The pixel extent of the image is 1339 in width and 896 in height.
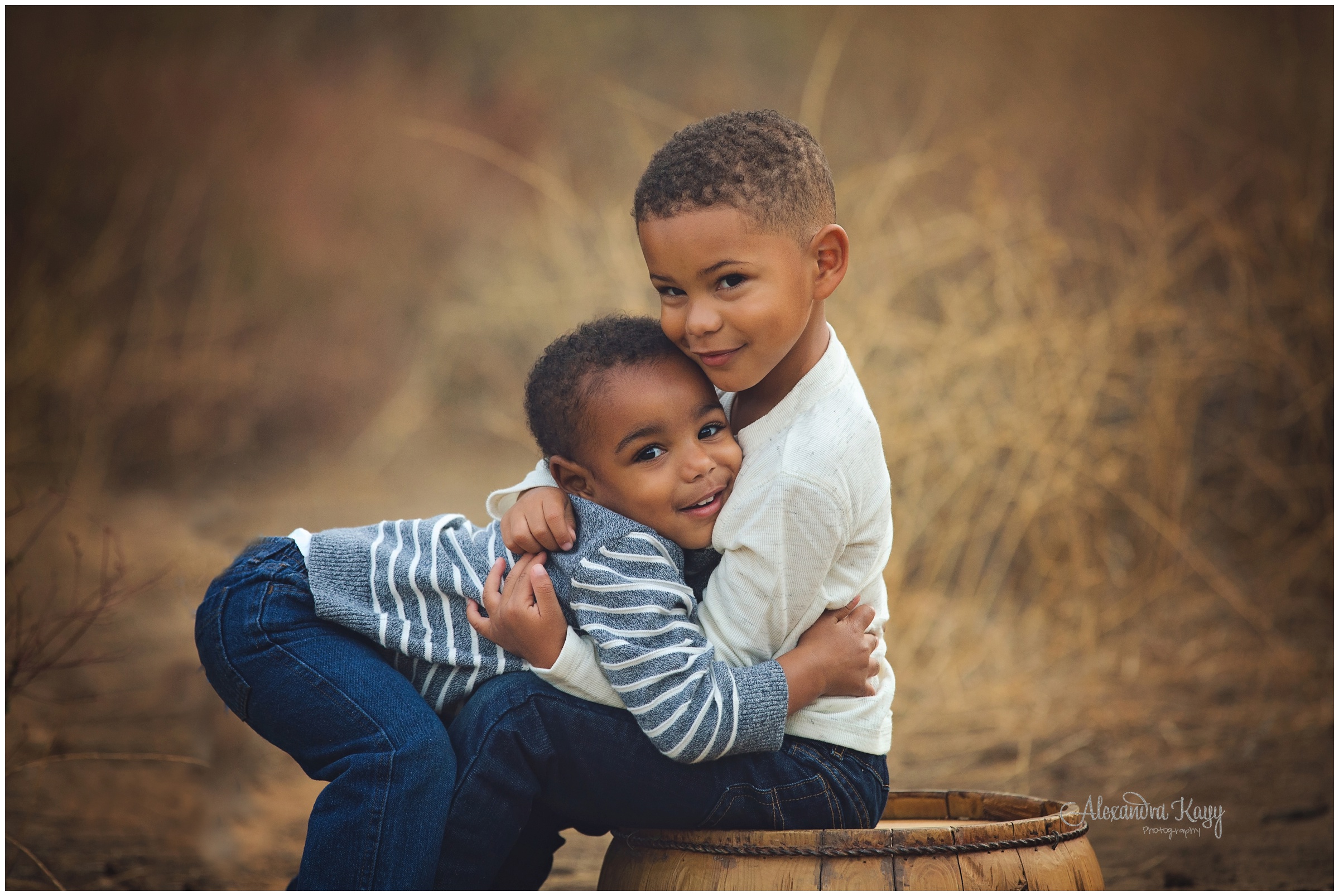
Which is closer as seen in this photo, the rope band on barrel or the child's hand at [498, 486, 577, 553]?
the rope band on barrel

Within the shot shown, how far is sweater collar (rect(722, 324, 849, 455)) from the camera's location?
1.58 m

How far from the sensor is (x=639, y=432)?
5.08ft

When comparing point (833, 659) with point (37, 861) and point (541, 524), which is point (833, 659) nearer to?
point (541, 524)

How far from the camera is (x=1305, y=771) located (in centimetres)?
362

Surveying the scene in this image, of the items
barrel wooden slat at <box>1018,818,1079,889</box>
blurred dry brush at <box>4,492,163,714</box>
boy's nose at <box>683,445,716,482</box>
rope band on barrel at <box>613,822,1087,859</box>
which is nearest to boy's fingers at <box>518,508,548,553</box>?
boy's nose at <box>683,445,716,482</box>

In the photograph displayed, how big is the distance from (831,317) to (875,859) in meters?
2.64

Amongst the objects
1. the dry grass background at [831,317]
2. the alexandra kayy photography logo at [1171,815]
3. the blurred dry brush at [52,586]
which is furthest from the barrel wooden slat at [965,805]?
the blurred dry brush at [52,586]

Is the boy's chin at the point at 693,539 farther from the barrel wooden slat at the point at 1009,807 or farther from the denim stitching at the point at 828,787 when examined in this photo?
the barrel wooden slat at the point at 1009,807

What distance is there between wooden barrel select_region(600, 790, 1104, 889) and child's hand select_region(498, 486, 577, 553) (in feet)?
1.38

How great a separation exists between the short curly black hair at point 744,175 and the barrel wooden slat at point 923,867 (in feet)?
2.62

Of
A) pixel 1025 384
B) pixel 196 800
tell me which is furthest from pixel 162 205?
pixel 1025 384

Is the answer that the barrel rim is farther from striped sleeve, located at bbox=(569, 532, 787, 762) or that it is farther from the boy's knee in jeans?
the boy's knee in jeans

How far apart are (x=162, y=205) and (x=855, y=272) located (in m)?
3.12

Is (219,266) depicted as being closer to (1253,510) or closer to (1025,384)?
(1025,384)
